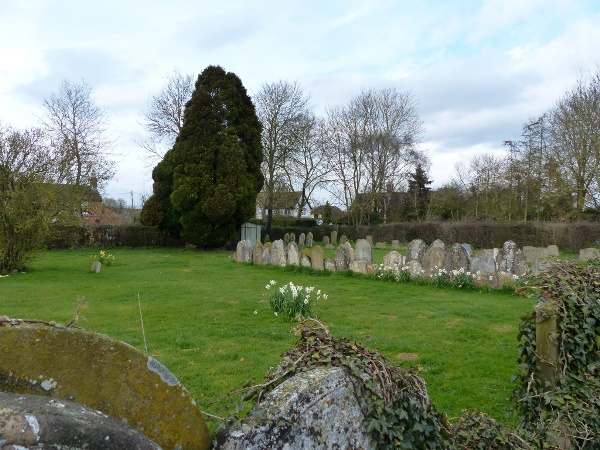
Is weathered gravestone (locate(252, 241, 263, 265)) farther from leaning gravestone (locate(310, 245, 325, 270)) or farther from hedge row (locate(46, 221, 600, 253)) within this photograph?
hedge row (locate(46, 221, 600, 253))

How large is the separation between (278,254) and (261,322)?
8.19 m

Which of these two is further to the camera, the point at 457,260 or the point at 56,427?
the point at 457,260

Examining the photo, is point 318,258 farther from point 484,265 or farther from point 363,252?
point 484,265

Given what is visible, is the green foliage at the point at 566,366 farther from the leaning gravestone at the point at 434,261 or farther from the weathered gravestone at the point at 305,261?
the weathered gravestone at the point at 305,261

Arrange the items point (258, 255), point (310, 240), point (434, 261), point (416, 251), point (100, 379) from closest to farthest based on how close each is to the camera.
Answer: point (100, 379) < point (434, 261) < point (416, 251) < point (258, 255) < point (310, 240)

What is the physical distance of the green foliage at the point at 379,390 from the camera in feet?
6.62

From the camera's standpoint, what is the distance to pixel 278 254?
51.8ft

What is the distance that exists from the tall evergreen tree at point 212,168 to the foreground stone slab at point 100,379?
73.9 ft

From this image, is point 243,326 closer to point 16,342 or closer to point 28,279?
point 16,342

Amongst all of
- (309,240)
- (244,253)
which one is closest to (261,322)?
(244,253)

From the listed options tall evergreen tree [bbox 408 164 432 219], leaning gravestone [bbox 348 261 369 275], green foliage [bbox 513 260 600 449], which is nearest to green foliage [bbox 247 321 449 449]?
green foliage [bbox 513 260 600 449]

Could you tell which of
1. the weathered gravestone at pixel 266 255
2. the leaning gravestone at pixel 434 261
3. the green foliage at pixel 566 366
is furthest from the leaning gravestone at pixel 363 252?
the green foliage at pixel 566 366

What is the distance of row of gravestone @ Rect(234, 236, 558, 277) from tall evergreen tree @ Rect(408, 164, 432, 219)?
77.7 feet

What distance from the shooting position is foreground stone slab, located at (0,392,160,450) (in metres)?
1.30
